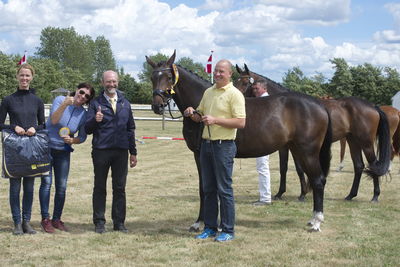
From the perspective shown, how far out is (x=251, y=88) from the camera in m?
8.42

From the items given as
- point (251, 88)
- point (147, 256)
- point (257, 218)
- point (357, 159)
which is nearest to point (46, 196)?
point (147, 256)

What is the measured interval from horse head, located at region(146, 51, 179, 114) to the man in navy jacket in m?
0.45

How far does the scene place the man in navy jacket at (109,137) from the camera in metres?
5.90

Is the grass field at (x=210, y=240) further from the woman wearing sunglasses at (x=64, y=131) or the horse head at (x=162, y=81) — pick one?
the horse head at (x=162, y=81)

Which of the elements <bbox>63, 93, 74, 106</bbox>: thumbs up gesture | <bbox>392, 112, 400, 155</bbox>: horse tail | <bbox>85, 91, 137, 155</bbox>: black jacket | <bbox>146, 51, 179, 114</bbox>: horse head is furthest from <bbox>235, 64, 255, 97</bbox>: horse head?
<bbox>392, 112, 400, 155</bbox>: horse tail

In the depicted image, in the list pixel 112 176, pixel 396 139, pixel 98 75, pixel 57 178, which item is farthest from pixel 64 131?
pixel 98 75

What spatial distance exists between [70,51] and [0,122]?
9868 cm

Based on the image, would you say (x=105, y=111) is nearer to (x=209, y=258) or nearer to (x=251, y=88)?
(x=209, y=258)

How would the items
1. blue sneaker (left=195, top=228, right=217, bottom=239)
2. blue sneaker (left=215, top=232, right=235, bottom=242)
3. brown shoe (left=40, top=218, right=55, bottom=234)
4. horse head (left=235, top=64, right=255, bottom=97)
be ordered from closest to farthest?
blue sneaker (left=215, top=232, right=235, bottom=242)
blue sneaker (left=195, top=228, right=217, bottom=239)
brown shoe (left=40, top=218, right=55, bottom=234)
horse head (left=235, top=64, right=255, bottom=97)

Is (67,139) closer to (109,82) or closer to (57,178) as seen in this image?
(57,178)

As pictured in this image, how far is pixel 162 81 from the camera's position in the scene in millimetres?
6039

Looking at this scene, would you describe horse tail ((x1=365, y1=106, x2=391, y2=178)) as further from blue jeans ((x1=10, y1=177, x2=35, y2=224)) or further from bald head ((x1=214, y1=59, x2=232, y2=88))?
blue jeans ((x1=10, y1=177, x2=35, y2=224))

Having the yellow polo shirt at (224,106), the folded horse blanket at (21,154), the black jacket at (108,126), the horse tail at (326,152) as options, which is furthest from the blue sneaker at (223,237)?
the folded horse blanket at (21,154)

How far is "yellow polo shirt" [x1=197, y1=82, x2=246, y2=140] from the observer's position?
214 inches
